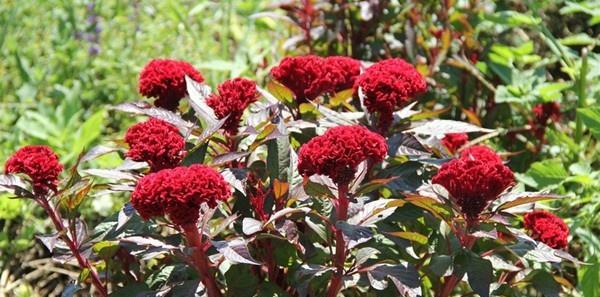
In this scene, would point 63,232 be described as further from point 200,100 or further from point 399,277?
point 399,277

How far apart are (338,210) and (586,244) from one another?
1.24m

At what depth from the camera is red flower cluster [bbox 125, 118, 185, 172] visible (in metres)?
1.76

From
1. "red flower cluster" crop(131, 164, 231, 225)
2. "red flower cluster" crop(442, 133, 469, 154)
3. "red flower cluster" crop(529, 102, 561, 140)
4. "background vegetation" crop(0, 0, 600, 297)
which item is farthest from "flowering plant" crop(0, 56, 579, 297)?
"red flower cluster" crop(529, 102, 561, 140)

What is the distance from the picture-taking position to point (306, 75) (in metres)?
2.00

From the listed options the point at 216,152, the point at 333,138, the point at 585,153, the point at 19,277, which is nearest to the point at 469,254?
the point at 333,138

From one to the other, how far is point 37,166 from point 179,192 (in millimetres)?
465

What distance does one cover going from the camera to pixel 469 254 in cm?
179

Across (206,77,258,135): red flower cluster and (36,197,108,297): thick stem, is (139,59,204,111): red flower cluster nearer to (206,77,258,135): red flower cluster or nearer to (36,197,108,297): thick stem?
(206,77,258,135): red flower cluster

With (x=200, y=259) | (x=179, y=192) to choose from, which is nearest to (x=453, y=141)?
(x=200, y=259)

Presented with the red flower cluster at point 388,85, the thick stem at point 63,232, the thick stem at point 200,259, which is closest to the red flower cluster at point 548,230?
the red flower cluster at point 388,85

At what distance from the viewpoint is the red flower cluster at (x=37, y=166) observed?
1802 mm

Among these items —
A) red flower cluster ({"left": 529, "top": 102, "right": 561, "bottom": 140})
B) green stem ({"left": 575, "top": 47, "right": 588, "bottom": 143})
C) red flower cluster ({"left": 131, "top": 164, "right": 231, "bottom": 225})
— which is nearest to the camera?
red flower cluster ({"left": 131, "top": 164, "right": 231, "bottom": 225})

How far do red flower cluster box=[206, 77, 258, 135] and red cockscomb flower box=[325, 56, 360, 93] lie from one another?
23 centimetres

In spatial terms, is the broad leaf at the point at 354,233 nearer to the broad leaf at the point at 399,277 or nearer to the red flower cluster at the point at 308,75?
the broad leaf at the point at 399,277
